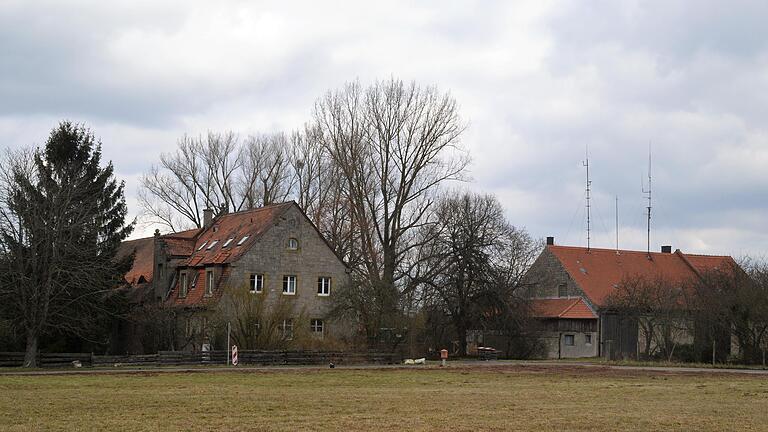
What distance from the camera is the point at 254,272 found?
5572 centimetres

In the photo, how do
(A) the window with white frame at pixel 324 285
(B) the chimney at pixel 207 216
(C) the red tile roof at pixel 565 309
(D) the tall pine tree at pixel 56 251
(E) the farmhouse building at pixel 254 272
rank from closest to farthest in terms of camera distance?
(D) the tall pine tree at pixel 56 251 → (E) the farmhouse building at pixel 254 272 → (A) the window with white frame at pixel 324 285 → (B) the chimney at pixel 207 216 → (C) the red tile roof at pixel 565 309

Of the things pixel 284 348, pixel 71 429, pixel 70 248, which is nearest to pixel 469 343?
pixel 284 348

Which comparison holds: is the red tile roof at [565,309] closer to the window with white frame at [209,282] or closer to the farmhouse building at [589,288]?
the farmhouse building at [589,288]

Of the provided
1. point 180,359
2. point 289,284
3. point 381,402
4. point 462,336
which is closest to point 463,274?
point 462,336

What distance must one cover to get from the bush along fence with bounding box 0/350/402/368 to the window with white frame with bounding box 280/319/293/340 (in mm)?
2497

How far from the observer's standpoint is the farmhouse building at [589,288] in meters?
67.4

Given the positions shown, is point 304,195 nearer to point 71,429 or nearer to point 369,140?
point 369,140

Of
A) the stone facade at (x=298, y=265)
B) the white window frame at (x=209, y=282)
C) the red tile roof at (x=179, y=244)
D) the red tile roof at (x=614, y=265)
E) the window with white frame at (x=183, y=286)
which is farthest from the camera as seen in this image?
the red tile roof at (x=614, y=265)

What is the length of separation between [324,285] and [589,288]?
22514 mm

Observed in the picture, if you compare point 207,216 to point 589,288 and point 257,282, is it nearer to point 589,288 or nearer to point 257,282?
point 257,282

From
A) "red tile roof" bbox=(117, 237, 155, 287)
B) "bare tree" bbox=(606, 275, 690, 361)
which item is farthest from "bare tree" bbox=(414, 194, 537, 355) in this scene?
"red tile roof" bbox=(117, 237, 155, 287)

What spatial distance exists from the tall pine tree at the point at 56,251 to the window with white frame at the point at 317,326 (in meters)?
11.4

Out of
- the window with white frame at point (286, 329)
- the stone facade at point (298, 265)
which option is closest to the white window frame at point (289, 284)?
the stone facade at point (298, 265)

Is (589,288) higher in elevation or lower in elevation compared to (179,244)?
lower
